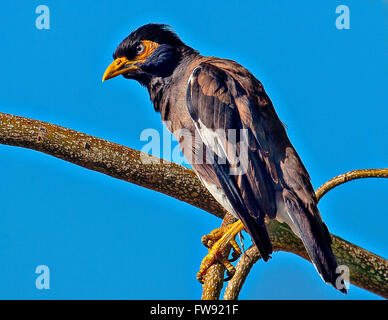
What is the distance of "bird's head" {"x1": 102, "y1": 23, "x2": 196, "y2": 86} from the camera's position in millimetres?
4832

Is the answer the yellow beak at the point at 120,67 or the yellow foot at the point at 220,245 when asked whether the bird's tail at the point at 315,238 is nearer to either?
the yellow foot at the point at 220,245

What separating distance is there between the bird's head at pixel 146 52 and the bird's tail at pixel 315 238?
4.59 feet

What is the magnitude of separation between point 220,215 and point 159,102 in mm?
1045

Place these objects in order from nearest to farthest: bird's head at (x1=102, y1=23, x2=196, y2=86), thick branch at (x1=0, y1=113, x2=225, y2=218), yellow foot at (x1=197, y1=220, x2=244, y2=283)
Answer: yellow foot at (x1=197, y1=220, x2=244, y2=283)
thick branch at (x1=0, y1=113, x2=225, y2=218)
bird's head at (x1=102, y1=23, x2=196, y2=86)

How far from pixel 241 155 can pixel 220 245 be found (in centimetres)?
71

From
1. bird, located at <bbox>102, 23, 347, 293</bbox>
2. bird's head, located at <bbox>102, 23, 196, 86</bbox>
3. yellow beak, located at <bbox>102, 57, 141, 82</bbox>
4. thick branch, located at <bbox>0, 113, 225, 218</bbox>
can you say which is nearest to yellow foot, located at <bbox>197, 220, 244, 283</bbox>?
bird, located at <bbox>102, 23, 347, 293</bbox>

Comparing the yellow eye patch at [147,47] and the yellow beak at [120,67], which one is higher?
the yellow eye patch at [147,47]

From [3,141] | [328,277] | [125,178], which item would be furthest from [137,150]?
[328,277]

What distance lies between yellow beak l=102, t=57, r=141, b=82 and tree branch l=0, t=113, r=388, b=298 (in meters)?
0.51

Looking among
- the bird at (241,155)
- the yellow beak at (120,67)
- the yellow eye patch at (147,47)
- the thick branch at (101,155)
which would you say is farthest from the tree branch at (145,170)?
the yellow eye patch at (147,47)

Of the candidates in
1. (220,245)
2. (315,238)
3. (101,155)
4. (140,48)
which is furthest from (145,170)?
(315,238)

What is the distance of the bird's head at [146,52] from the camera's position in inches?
190

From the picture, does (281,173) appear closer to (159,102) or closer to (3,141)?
(159,102)

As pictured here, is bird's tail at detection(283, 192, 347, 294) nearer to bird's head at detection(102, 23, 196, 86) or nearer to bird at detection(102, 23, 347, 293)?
bird at detection(102, 23, 347, 293)
